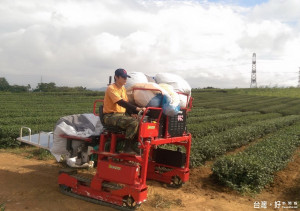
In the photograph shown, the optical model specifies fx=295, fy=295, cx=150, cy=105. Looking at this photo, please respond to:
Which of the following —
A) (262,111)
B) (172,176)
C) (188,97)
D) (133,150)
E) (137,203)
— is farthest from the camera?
(262,111)

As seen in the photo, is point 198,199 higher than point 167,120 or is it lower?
lower

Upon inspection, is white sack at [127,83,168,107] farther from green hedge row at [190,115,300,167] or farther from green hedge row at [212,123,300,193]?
green hedge row at [190,115,300,167]

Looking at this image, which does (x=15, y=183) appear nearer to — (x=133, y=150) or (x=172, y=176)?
(x=133, y=150)

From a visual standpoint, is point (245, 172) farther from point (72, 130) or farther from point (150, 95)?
point (72, 130)

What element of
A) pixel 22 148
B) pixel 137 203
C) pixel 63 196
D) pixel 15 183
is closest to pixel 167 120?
pixel 137 203

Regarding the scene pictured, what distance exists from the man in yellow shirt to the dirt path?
4.76 ft

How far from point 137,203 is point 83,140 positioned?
1.87 m

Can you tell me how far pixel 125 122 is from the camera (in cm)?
533

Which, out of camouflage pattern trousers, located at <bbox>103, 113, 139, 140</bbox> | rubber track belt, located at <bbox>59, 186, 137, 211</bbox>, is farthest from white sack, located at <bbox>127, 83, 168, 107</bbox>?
rubber track belt, located at <bbox>59, 186, 137, 211</bbox>

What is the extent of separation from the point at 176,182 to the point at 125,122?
8.37ft

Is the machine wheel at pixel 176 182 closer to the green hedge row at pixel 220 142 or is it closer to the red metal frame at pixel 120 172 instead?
the red metal frame at pixel 120 172

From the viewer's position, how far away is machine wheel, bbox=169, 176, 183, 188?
693cm

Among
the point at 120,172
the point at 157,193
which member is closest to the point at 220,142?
the point at 157,193

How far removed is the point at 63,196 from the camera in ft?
20.0
